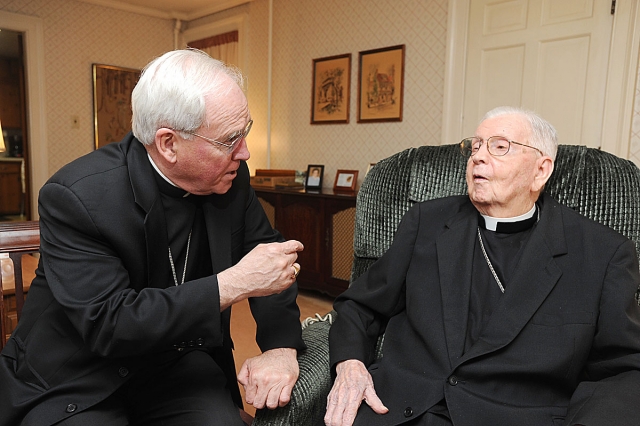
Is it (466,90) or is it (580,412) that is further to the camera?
(466,90)

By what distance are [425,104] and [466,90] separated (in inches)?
13.5

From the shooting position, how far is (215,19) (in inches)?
220

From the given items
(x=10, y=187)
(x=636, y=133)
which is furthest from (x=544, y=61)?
(x=10, y=187)

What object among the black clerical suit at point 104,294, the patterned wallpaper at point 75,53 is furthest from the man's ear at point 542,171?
the patterned wallpaper at point 75,53

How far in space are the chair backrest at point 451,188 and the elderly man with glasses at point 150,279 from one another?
1.61ft

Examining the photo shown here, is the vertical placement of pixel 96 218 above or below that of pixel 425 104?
below

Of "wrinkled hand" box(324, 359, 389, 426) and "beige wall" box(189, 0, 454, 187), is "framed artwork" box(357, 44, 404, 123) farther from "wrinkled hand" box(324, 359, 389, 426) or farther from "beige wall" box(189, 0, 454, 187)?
"wrinkled hand" box(324, 359, 389, 426)

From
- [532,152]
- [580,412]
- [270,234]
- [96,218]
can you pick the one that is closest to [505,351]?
[580,412]

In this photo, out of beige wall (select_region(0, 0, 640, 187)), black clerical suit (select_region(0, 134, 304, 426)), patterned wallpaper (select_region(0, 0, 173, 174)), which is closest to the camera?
black clerical suit (select_region(0, 134, 304, 426))

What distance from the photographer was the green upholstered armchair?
123 cm

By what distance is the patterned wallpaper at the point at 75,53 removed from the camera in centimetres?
Answer: 517

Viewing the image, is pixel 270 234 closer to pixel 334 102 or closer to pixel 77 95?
pixel 334 102

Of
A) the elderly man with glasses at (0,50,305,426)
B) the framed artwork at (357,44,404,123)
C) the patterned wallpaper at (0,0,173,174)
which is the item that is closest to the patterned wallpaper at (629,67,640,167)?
the framed artwork at (357,44,404,123)

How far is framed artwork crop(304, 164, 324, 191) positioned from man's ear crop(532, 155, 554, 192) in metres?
3.01
